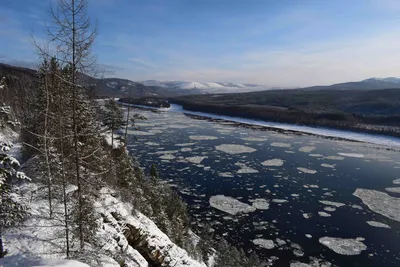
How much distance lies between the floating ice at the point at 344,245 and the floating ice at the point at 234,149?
2748 cm

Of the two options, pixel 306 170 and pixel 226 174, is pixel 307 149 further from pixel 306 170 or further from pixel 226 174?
pixel 226 174

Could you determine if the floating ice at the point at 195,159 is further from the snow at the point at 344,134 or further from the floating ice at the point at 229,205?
the snow at the point at 344,134

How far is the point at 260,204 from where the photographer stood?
28.0 metres

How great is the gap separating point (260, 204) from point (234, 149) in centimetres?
2300

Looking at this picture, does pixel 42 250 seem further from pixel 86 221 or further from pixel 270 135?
pixel 270 135

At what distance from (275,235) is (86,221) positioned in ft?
55.2

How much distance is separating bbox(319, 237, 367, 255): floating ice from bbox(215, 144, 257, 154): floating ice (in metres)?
27.5

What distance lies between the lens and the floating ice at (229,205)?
26.7 metres

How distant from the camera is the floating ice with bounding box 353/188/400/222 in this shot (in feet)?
85.3

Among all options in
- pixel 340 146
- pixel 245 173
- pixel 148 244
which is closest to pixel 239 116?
pixel 340 146

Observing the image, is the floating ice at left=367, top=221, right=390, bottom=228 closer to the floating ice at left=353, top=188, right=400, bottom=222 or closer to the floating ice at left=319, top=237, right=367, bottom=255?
the floating ice at left=353, top=188, right=400, bottom=222

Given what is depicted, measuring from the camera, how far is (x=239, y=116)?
109 m

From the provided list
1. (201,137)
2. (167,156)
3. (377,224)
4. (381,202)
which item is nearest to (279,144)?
(201,137)

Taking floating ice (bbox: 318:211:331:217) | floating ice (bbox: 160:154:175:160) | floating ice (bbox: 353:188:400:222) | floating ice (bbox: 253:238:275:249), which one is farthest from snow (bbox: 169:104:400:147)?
floating ice (bbox: 253:238:275:249)
